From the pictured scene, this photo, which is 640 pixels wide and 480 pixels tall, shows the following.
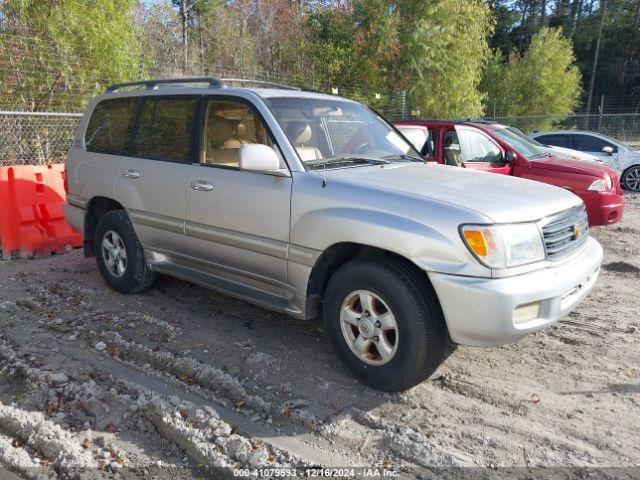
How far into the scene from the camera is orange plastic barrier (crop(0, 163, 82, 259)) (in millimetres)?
6934

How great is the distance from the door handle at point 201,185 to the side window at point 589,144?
12.1 meters

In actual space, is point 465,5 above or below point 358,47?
above

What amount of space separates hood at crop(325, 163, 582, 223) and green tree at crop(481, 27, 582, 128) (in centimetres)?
2956

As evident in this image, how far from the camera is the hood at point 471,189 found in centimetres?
346

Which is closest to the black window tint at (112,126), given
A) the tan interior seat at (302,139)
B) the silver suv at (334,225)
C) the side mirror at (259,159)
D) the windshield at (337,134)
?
the silver suv at (334,225)

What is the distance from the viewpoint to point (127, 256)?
551cm

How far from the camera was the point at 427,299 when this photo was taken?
137 inches

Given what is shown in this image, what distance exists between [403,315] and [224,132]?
90.6 inches

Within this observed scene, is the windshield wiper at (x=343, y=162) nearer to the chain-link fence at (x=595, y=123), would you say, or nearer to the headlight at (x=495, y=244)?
the headlight at (x=495, y=244)

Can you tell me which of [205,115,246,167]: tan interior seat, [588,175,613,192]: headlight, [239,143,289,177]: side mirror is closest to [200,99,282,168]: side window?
[205,115,246,167]: tan interior seat

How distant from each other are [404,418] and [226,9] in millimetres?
30564

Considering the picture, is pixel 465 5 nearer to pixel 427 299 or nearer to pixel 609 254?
pixel 609 254

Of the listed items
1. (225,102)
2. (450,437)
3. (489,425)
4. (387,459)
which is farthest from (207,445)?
(225,102)

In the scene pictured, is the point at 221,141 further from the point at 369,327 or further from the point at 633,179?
the point at 633,179
